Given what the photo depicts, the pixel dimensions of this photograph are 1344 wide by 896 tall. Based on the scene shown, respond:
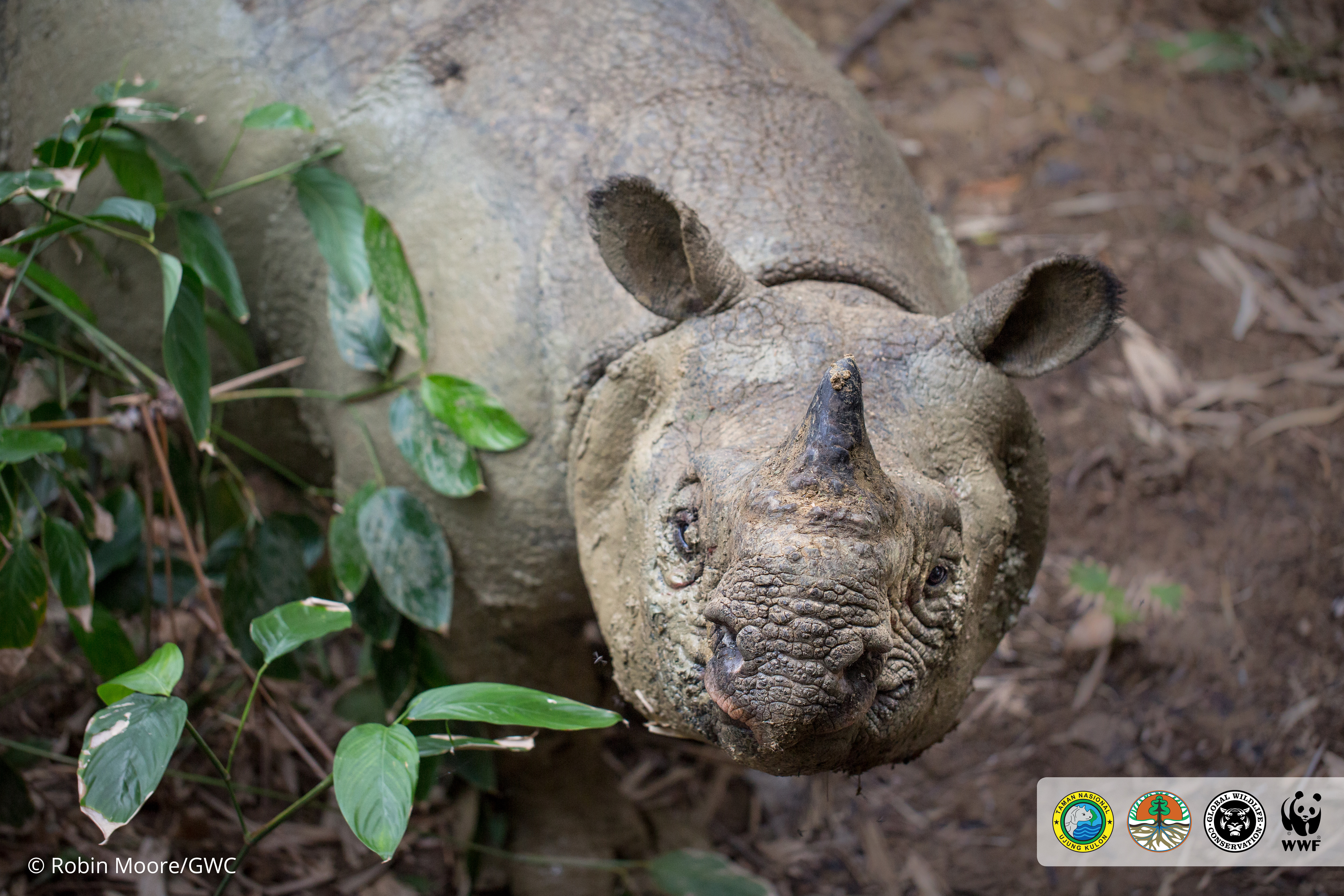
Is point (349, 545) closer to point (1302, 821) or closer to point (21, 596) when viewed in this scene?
point (21, 596)

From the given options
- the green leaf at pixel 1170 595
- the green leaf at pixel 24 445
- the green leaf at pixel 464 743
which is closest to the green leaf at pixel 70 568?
the green leaf at pixel 24 445

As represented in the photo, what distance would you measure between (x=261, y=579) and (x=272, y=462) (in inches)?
11.2

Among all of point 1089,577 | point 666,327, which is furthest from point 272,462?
point 1089,577

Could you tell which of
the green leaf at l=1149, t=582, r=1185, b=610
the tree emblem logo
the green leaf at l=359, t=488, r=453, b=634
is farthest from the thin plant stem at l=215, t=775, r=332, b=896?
the green leaf at l=1149, t=582, r=1185, b=610

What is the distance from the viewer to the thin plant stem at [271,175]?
2.44 metres

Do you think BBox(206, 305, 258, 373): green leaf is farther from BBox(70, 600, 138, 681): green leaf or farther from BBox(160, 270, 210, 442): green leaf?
BBox(70, 600, 138, 681): green leaf

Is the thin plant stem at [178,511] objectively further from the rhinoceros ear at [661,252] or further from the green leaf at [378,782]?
the rhinoceros ear at [661,252]

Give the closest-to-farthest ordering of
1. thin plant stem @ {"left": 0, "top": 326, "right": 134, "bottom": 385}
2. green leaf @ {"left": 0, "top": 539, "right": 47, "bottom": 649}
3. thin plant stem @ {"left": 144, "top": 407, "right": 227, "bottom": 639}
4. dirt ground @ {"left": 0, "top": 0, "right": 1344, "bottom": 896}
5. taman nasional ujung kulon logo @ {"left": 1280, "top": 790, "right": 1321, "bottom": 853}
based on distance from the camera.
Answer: green leaf @ {"left": 0, "top": 539, "right": 47, "bottom": 649} → thin plant stem @ {"left": 0, "top": 326, "right": 134, "bottom": 385} → thin plant stem @ {"left": 144, "top": 407, "right": 227, "bottom": 639} → taman nasional ujung kulon logo @ {"left": 1280, "top": 790, "right": 1321, "bottom": 853} → dirt ground @ {"left": 0, "top": 0, "right": 1344, "bottom": 896}

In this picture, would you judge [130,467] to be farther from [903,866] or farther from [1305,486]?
[1305,486]

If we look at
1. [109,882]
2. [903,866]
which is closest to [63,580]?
[109,882]

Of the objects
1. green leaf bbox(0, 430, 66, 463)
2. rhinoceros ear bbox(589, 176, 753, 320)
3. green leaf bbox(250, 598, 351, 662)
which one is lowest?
green leaf bbox(250, 598, 351, 662)

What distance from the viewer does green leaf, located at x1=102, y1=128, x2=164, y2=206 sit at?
243cm

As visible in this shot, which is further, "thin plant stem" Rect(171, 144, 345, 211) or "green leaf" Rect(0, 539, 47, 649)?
"thin plant stem" Rect(171, 144, 345, 211)

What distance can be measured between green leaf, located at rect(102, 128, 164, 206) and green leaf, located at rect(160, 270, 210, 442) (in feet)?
1.14
